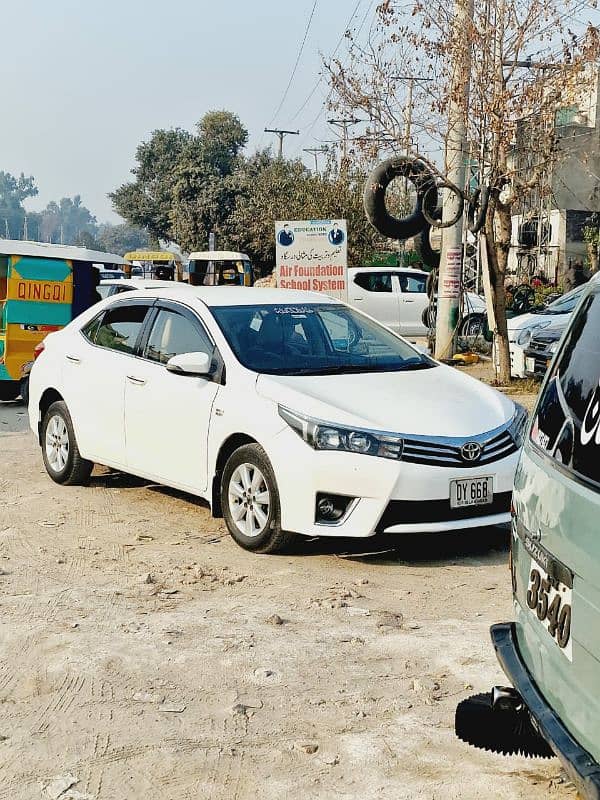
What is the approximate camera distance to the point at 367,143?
628 inches

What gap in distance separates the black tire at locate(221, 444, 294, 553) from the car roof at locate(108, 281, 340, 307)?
4.68ft

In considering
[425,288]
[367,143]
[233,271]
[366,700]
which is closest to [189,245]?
[233,271]

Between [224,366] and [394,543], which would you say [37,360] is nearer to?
[224,366]

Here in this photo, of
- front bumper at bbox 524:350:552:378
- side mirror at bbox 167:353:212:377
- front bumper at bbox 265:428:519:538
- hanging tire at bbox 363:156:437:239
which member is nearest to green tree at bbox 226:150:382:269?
hanging tire at bbox 363:156:437:239

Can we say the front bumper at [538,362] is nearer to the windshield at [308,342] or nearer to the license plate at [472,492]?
the windshield at [308,342]

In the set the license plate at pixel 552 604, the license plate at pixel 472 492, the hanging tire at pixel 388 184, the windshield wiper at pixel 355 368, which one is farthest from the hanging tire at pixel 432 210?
the license plate at pixel 552 604

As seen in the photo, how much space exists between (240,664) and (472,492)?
204 centimetres

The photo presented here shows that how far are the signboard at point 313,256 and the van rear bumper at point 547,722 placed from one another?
546 inches

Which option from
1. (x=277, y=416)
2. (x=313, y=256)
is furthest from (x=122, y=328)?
(x=313, y=256)

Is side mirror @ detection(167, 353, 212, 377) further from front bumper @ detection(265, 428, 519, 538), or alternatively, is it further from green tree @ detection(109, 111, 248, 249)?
green tree @ detection(109, 111, 248, 249)

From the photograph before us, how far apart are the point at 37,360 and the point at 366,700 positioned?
5.66 meters

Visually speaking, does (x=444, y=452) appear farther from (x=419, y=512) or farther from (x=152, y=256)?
(x=152, y=256)

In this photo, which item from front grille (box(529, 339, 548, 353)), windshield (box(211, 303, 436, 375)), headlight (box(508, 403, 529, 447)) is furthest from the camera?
front grille (box(529, 339, 548, 353))

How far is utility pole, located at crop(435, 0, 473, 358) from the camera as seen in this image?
14.9m
